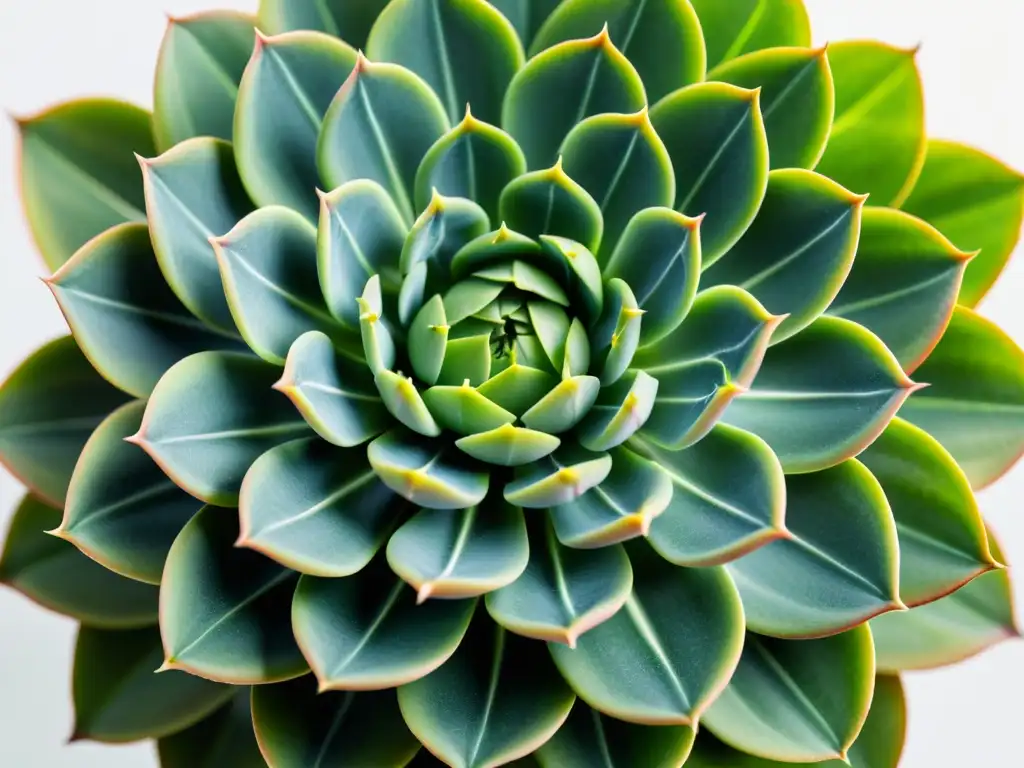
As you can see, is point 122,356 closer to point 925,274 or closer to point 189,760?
point 189,760

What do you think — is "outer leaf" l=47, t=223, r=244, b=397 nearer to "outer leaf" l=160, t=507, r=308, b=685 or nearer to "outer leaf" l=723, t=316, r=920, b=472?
"outer leaf" l=160, t=507, r=308, b=685

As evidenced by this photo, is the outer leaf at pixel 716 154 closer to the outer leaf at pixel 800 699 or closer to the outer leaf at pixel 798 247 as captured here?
the outer leaf at pixel 798 247

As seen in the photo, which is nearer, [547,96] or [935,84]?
[547,96]

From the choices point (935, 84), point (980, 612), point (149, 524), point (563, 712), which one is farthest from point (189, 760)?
point (935, 84)

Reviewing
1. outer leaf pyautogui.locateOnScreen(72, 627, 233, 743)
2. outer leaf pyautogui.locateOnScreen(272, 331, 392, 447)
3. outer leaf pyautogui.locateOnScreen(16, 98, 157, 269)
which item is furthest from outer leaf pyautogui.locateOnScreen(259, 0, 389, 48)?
outer leaf pyautogui.locateOnScreen(72, 627, 233, 743)

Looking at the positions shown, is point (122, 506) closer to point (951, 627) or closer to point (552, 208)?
point (552, 208)

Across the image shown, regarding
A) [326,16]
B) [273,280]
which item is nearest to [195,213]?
[273,280]
